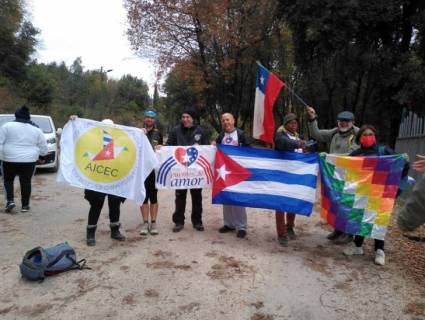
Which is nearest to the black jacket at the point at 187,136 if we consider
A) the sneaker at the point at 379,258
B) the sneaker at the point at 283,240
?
the sneaker at the point at 283,240

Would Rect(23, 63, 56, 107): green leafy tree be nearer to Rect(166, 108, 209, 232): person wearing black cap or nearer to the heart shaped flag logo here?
→ Rect(166, 108, 209, 232): person wearing black cap

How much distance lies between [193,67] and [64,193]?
14140mm

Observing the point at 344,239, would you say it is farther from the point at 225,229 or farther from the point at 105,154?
the point at 105,154

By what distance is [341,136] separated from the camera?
638cm

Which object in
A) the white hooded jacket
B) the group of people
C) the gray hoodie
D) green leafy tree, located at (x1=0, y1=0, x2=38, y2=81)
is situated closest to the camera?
the group of people

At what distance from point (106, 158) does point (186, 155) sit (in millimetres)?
1269

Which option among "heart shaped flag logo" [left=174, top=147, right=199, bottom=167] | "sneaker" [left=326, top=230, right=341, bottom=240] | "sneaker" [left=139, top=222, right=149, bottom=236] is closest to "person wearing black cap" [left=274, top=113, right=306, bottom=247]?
"sneaker" [left=326, top=230, right=341, bottom=240]

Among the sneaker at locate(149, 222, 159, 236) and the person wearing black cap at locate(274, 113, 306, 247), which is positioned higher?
the person wearing black cap at locate(274, 113, 306, 247)

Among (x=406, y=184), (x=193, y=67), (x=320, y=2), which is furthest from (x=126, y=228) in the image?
(x=193, y=67)

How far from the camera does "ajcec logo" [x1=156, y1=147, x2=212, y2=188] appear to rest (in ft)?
21.6

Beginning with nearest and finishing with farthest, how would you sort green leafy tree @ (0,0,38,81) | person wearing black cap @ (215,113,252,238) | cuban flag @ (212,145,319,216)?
cuban flag @ (212,145,319,216) → person wearing black cap @ (215,113,252,238) → green leafy tree @ (0,0,38,81)

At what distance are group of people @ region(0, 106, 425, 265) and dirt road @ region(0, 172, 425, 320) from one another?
0.24m

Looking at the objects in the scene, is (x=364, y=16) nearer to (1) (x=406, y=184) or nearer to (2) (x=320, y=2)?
(2) (x=320, y=2)

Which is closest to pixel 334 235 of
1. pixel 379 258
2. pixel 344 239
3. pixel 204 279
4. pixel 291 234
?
pixel 344 239
